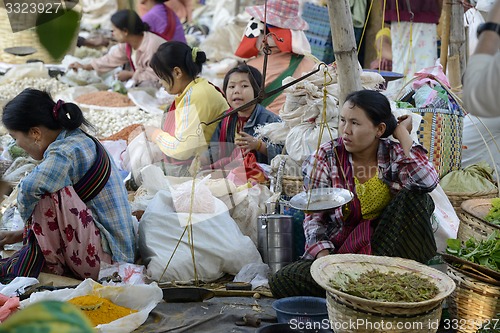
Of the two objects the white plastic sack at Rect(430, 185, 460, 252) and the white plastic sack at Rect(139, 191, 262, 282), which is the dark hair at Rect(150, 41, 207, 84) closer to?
the white plastic sack at Rect(139, 191, 262, 282)

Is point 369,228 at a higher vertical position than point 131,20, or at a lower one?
lower

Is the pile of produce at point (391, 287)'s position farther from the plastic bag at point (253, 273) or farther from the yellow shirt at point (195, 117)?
the yellow shirt at point (195, 117)

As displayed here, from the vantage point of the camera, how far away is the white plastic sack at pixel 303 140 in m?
4.27

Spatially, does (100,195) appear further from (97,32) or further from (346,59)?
(97,32)

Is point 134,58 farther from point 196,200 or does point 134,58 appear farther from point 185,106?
point 196,200

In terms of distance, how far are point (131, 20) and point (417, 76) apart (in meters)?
4.23

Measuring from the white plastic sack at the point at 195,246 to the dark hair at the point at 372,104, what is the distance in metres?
1.10

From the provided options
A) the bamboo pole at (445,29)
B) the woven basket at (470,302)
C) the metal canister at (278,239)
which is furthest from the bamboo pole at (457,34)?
the woven basket at (470,302)

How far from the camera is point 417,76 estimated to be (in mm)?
4957

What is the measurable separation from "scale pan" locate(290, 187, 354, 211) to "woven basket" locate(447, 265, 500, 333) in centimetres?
57

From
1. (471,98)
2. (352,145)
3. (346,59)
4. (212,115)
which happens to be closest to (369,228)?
(352,145)

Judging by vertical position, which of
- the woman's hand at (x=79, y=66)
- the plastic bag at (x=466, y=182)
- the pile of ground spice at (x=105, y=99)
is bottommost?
the plastic bag at (x=466, y=182)

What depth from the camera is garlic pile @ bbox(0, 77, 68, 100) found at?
794cm

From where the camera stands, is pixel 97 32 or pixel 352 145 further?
pixel 97 32
